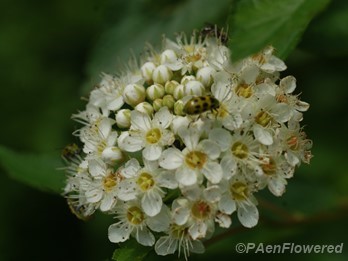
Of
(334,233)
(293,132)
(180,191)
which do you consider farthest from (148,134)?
(334,233)

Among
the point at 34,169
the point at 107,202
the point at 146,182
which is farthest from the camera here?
the point at 34,169

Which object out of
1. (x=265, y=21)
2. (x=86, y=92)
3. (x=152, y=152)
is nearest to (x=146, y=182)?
(x=152, y=152)

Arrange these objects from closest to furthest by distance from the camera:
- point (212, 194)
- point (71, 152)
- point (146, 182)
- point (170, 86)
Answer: point (212, 194) < point (146, 182) < point (170, 86) < point (71, 152)

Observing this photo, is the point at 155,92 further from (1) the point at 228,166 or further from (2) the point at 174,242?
(2) the point at 174,242

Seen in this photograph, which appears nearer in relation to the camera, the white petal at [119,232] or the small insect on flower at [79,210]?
the white petal at [119,232]

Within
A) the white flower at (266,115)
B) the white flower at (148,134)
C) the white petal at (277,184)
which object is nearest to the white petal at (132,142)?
the white flower at (148,134)

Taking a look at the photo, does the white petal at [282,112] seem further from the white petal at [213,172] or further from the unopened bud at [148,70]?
the unopened bud at [148,70]

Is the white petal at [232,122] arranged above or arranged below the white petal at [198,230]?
above

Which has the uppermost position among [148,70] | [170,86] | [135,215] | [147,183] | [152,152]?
[148,70]
